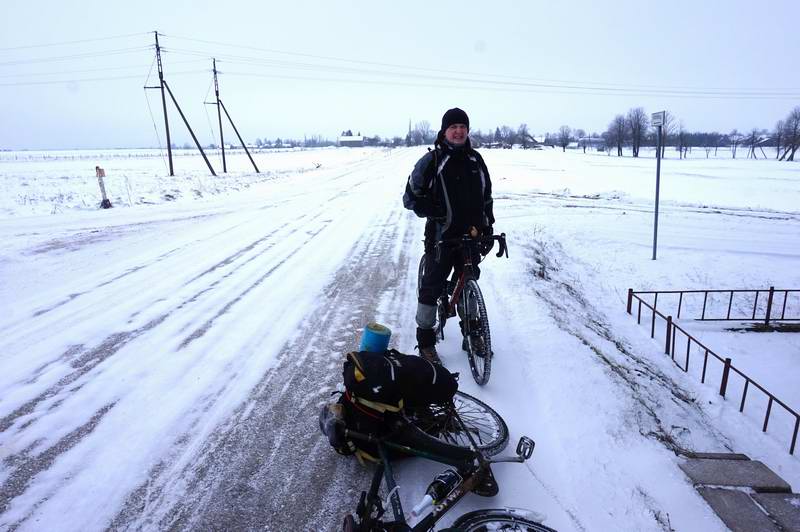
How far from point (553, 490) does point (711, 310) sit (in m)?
8.29

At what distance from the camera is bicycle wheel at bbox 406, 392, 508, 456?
2.84 meters

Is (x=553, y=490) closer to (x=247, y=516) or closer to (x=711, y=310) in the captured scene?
(x=247, y=516)

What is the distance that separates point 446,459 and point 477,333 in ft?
4.68

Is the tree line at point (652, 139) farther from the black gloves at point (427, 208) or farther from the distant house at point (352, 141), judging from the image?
Result: the black gloves at point (427, 208)

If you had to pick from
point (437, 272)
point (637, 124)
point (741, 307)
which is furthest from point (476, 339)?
point (637, 124)

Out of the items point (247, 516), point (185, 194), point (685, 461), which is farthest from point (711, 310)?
point (185, 194)

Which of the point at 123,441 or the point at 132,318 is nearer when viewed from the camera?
the point at 123,441

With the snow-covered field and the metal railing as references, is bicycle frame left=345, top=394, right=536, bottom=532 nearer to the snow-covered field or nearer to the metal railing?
the snow-covered field

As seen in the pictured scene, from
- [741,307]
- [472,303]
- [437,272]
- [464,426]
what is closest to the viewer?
[464,426]

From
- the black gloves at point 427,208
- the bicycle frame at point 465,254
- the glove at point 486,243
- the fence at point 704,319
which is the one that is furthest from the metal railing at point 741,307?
the black gloves at point 427,208

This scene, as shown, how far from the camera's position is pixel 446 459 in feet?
8.53

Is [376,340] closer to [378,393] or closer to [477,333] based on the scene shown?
[378,393]

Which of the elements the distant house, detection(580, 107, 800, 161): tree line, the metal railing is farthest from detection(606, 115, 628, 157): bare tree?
the metal railing

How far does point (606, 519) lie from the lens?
2.47 m
